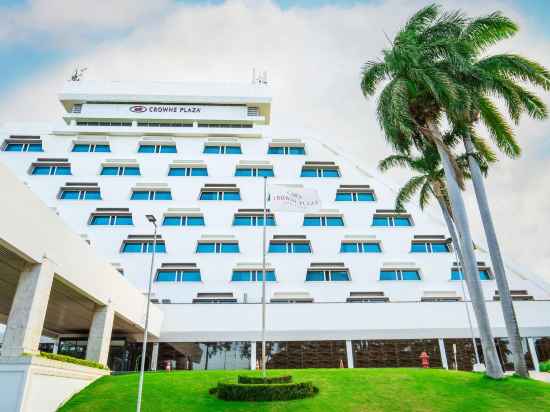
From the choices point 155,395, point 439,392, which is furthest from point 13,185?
point 439,392

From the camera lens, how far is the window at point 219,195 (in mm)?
39000

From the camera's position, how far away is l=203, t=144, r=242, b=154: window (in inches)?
1684

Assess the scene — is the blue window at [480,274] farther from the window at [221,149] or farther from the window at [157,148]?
the window at [157,148]

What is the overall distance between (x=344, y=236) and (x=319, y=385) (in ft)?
62.6

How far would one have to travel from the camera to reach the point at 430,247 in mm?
35969

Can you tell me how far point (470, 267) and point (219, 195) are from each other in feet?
81.6

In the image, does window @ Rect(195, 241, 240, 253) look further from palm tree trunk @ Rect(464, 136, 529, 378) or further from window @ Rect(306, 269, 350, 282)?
palm tree trunk @ Rect(464, 136, 529, 378)

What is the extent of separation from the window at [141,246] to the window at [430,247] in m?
21.7

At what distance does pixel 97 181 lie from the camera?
39125 mm

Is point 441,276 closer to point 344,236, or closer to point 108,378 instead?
point 344,236

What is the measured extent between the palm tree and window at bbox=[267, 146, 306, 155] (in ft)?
66.1

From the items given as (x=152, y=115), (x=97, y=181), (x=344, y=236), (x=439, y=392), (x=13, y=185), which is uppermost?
(x=152, y=115)

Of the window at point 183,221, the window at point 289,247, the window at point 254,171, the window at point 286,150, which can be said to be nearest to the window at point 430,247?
the window at point 289,247

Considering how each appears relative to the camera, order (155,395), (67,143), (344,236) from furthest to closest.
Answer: (67,143) → (344,236) → (155,395)
